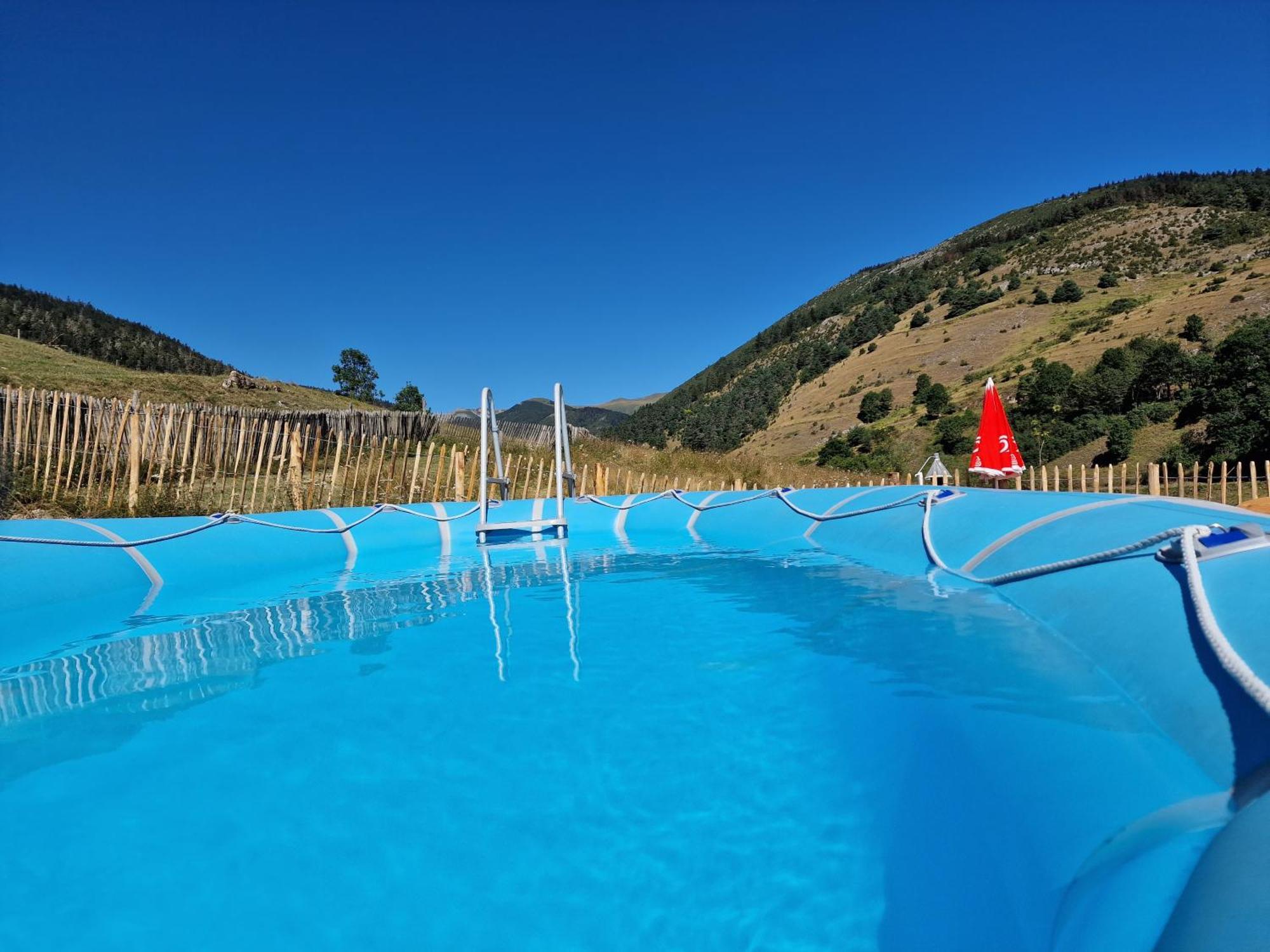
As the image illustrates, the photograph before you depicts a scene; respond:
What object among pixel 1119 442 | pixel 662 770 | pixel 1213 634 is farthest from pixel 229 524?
pixel 1119 442

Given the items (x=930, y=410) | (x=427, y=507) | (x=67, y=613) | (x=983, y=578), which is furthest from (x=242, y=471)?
(x=930, y=410)

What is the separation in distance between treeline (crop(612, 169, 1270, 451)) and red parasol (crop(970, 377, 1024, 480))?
43599 millimetres

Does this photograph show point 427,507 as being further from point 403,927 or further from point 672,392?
point 672,392

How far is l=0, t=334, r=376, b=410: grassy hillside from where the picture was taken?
16.8 meters

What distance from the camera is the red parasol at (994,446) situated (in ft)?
31.7

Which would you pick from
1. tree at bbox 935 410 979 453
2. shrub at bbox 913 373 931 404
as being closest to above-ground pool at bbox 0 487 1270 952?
tree at bbox 935 410 979 453

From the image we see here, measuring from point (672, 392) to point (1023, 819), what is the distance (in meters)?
114

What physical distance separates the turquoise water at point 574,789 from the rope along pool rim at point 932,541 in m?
0.32

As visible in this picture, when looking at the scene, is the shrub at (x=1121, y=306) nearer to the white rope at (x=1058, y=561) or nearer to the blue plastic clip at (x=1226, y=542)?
the white rope at (x=1058, y=561)

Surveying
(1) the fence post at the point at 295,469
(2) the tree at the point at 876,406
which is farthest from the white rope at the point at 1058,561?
(2) the tree at the point at 876,406

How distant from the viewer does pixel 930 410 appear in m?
41.8

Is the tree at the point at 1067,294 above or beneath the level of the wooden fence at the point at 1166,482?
above

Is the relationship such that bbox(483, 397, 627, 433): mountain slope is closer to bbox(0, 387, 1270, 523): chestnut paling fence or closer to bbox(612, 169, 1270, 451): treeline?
bbox(612, 169, 1270, 451): treeline

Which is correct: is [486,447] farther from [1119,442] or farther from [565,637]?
[1119,442]
